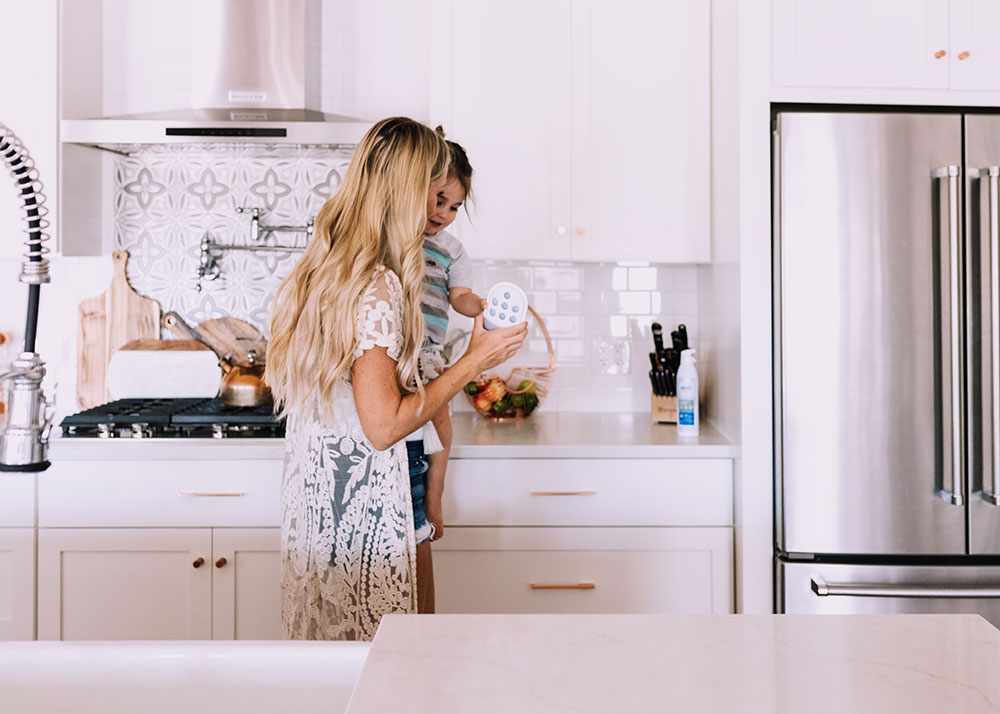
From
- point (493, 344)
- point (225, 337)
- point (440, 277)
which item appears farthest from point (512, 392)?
point (493, 344)

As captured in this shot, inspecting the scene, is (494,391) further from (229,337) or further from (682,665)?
(682,665)

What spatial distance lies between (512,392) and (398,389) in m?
1.18

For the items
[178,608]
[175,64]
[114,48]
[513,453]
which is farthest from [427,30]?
[178,608]

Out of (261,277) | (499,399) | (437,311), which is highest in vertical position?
(261,277)

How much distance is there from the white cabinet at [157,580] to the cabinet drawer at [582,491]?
52 cm

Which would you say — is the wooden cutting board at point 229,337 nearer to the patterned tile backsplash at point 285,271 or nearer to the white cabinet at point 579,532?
the patterned tile backsplash at point 285,271

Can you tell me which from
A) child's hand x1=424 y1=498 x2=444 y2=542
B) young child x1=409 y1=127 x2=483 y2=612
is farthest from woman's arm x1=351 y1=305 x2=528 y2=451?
child's hand x1=424 y1=498 x2=444 y2=542

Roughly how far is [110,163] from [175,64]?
0.39m

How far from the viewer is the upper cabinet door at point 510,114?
2.73 metres

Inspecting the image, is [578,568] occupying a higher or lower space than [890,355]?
lower

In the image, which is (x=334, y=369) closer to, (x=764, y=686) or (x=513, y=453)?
(x=513, y=453)

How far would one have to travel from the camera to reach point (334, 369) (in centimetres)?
168

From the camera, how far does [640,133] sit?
276 cm

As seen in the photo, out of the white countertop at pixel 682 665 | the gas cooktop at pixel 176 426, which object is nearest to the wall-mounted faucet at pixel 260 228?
the gas cooktop at pixel 176 426
